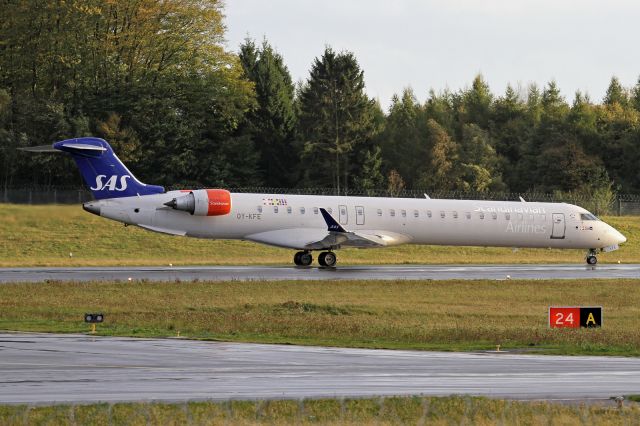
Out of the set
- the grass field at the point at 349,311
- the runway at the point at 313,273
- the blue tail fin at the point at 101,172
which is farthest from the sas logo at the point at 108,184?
the grass field at the point at 349,311

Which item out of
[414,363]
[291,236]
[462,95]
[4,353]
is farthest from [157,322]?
[462,95]

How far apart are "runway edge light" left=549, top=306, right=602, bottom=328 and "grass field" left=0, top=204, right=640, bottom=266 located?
26447 millimetres

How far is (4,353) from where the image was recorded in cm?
2047

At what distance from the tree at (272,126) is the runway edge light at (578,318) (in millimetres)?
56052

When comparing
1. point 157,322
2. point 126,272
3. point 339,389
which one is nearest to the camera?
point 339,389

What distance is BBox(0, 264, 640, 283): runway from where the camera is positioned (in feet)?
132

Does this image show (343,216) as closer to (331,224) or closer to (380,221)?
(380,221)

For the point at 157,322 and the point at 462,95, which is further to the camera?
the point at 462,95

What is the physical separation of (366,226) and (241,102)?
118 ft

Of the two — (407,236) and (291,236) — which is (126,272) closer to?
(291,236)

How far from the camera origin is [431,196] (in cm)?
7469

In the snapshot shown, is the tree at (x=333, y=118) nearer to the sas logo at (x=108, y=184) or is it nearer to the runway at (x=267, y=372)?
the sas logo at (x=108, y=184)

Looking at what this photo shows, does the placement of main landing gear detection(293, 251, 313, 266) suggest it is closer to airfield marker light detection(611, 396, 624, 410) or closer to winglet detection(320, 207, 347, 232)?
winglet detection(320, 207, 347, 232)

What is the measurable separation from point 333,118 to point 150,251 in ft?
101
